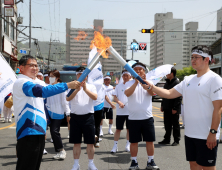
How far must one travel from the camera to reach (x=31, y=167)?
3.50 meters

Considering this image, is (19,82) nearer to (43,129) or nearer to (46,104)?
(43,129)

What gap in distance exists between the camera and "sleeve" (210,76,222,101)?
3.33 meters

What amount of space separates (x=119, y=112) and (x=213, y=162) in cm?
379

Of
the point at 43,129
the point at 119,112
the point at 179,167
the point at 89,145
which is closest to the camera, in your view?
the point at 43,129

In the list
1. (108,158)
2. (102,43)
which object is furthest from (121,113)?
(102,43)

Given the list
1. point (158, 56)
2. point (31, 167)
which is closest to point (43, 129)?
point (31, 167)

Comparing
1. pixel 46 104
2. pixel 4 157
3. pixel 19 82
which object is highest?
pixel 19 82

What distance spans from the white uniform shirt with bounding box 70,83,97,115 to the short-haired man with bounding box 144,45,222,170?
2204 mm

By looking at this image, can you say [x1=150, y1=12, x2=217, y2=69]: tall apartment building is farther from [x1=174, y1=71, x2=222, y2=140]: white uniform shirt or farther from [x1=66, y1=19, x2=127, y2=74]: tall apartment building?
[x1=174, y1=71, x2=222, y2=140]: white uniform shirt

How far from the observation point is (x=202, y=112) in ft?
11.4

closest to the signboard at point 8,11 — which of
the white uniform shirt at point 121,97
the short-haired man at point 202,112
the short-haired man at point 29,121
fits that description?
the white uniform shirt at point 121,97

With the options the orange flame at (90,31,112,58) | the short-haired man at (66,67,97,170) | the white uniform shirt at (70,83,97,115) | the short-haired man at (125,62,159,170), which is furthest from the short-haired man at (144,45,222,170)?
the white uniform shirt at (70,83,97,115)

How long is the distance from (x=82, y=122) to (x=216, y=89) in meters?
2.76

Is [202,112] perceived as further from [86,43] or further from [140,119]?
[86,43]
